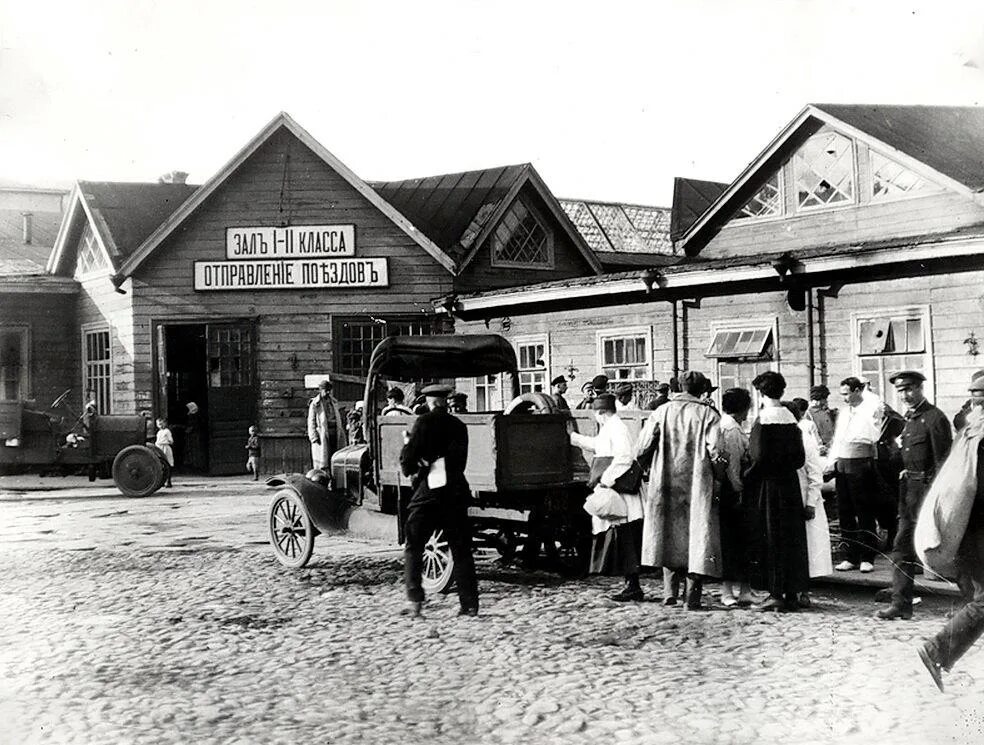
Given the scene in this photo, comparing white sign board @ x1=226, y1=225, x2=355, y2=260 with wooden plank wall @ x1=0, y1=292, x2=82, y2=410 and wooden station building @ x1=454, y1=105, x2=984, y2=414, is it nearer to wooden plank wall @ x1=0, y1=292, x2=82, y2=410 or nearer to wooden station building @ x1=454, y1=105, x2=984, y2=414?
wooden station building @ x1=454, y1=105, x2=984, y2=414

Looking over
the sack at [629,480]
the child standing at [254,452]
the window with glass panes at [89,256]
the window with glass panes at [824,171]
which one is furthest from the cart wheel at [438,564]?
the window with glass panes at [89,256]

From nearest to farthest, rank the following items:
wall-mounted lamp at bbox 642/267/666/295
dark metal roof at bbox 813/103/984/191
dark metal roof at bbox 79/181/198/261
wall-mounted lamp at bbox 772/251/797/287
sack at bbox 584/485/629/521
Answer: sack at bbox 584/485/629/521 → wall-mounted lamp at bbox 772/251/797/287 → wall-mounted lamp at bbox 642/267/666/295 → dark metal roof at bbox 813/103/984/191 → dark metal roof at bbox 79/181/198/261

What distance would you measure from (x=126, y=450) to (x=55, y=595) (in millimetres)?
8845

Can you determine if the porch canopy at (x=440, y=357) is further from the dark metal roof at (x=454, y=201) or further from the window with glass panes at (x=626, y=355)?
the dark metal roof at (x=454, y=201)

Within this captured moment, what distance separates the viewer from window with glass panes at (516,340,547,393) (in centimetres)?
1852

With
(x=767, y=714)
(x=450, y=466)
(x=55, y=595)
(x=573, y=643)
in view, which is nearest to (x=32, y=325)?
(x=55, y=595)

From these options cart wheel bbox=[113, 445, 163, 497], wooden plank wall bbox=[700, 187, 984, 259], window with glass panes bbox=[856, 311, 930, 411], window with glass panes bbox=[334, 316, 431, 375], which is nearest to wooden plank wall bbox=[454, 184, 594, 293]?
window with glass panes bbox=[334, 316, 431, 375]

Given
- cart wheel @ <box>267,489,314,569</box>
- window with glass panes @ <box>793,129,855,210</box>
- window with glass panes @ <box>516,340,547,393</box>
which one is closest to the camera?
cart wheel @ <box>267,489,314,569</box>

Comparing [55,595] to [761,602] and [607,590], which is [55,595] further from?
[761,602]

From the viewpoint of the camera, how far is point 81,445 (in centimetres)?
1736

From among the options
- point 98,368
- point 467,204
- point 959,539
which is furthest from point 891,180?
point 98,368

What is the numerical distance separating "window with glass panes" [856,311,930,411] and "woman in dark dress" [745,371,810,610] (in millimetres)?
6143

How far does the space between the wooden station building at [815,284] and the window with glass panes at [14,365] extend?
9969mm

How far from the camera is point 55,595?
27.4 ft
